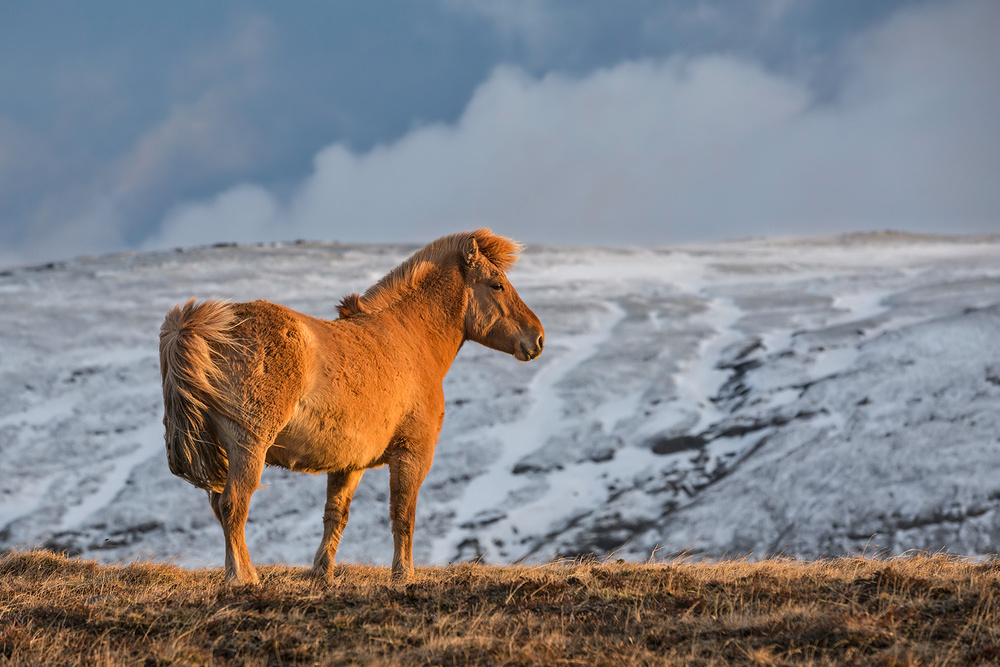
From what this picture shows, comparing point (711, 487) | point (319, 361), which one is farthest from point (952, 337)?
point (319, 361)

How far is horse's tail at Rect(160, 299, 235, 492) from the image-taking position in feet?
22.7

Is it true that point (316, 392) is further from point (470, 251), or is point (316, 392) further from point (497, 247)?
point (497, 247)

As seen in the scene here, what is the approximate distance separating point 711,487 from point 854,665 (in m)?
31.7

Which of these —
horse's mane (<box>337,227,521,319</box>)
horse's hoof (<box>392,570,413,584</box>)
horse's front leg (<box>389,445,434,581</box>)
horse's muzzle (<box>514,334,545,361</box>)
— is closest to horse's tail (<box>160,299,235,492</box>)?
horse's front leg (<box>389,445,434,581</box>)

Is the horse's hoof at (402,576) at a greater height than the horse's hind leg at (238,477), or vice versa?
the horse's hind leg at (238,477)

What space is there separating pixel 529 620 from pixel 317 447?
103 inches

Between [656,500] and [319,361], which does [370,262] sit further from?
[319,361]

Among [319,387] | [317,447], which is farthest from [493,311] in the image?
[317,447]

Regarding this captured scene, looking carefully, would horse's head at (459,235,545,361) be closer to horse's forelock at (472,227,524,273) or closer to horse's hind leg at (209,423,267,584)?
horse's forelock at (472,227,524,273)

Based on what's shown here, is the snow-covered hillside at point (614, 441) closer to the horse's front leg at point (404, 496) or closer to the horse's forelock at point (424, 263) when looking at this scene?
the horse's forelock at point (424, 263)

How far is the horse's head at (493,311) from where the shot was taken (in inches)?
370

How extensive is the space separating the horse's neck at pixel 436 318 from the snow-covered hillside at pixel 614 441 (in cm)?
1199

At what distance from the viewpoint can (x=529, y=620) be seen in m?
6.06

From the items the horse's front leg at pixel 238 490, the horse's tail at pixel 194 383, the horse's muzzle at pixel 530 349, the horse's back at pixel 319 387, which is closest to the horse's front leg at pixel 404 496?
the horse's back at pixel 319 387
